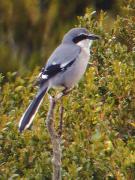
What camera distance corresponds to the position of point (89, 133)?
13.3 ft

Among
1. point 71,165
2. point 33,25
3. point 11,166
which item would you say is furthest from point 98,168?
point 33,25

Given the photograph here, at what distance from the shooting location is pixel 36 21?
9.88m

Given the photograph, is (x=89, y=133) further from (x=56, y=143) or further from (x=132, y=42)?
(x=132, y=42)

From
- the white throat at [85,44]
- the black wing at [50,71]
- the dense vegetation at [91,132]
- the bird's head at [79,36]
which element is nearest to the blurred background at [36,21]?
the bird's head at [79,36]

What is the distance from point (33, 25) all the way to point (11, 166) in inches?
230

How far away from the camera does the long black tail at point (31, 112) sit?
13.1ft

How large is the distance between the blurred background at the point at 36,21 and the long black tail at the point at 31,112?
502 centimetres

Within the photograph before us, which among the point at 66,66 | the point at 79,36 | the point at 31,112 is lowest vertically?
the point at 31,112

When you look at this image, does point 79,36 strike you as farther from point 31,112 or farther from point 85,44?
point 31,112

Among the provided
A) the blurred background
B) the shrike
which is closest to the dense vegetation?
the shrike

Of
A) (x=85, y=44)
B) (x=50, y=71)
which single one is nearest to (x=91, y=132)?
(x=50, y=71)

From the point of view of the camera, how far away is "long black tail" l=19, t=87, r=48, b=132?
4.00 meters

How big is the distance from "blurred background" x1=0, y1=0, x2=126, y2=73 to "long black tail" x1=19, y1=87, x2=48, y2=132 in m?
5.02

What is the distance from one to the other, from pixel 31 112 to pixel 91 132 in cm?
34
